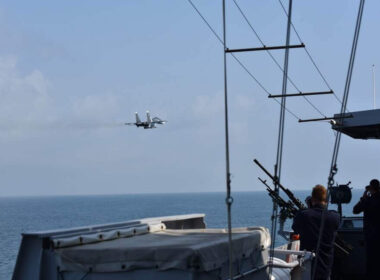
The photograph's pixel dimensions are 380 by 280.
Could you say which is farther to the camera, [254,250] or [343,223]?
[343,223]

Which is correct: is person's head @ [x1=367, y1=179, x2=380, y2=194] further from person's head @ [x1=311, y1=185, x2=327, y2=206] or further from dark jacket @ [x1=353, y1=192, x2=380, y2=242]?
person's head @ [x1=311, y1=185, x2=327, y2=206]

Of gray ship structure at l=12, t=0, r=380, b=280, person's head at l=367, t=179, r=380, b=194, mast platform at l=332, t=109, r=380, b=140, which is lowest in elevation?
gray ship structure at l=12, t=0, r=380, b=280

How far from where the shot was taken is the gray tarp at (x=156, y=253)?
5.56m

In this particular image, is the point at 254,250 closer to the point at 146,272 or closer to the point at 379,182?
the point at 146,272

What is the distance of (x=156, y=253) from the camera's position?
5.70 metres

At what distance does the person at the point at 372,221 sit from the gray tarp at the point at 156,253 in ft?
12.6

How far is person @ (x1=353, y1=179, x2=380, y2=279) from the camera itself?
9977 millimetres

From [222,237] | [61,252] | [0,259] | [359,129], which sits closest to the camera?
[61,252]

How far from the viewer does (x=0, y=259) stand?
56344mm

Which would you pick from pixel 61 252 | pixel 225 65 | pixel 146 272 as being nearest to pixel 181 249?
pixel 146 272

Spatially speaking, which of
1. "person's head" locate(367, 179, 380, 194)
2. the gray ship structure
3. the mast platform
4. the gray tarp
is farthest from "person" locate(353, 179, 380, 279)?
the gray tarp

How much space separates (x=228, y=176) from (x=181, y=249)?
0.73m

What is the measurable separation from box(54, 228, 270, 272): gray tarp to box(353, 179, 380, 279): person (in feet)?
12.6

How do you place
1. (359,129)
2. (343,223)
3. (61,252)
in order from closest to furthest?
1. (61,252)
2. (359,129)
3. (343,223)
